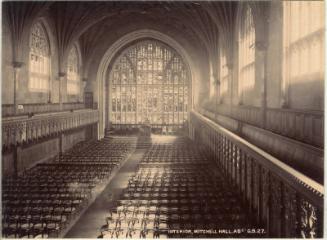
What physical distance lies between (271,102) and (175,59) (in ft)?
73.2

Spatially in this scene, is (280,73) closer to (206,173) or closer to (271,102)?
(271,102)

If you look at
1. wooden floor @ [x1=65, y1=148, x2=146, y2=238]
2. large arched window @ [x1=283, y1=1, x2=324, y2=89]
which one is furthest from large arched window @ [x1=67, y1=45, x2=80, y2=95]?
large arched window @ [x1=283, y1=1, x2=324, y2=89]

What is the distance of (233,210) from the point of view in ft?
29.6

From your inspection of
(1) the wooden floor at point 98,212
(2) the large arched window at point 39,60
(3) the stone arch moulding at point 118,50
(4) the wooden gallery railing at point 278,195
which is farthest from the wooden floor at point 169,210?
(3) the stone arch moulding at point 118,50

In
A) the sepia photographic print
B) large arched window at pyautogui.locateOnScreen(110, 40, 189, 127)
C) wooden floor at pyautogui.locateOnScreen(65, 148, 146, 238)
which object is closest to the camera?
the sepia photographic print

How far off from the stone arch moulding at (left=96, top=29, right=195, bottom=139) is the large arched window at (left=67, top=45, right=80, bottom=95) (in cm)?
193

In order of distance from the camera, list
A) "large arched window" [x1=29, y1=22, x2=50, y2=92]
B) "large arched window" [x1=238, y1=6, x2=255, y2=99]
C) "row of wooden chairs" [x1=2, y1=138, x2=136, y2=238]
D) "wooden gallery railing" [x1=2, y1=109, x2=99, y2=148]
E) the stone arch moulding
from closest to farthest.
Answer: "row of wooden chairs" [x1=2, y1=138, x2=136, y2=238], "wooden gallery railing" [x1=2, y1=109, x2=99, y2=148], "large arched window" [x1=238, y1=6, x2=255, y2=99], "large arched window" [x1=29, y1=22, x2=50, y2=92], the stone arch moulding

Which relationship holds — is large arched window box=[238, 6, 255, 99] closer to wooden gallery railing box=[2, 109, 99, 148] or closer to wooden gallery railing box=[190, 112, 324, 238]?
wooden gallery railing box=[190, 112, 324, 238]

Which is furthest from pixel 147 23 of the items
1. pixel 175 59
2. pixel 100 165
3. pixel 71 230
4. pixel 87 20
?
pixel 71 230

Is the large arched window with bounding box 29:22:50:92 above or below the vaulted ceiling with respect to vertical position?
below

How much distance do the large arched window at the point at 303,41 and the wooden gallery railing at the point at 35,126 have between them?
10.1 meters

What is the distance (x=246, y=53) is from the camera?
17000mm

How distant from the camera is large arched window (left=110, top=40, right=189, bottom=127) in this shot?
112ft

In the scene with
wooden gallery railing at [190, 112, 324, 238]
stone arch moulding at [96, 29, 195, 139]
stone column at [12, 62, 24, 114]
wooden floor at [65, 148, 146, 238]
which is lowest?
wooden floor at [65, 148, 146, 238]
